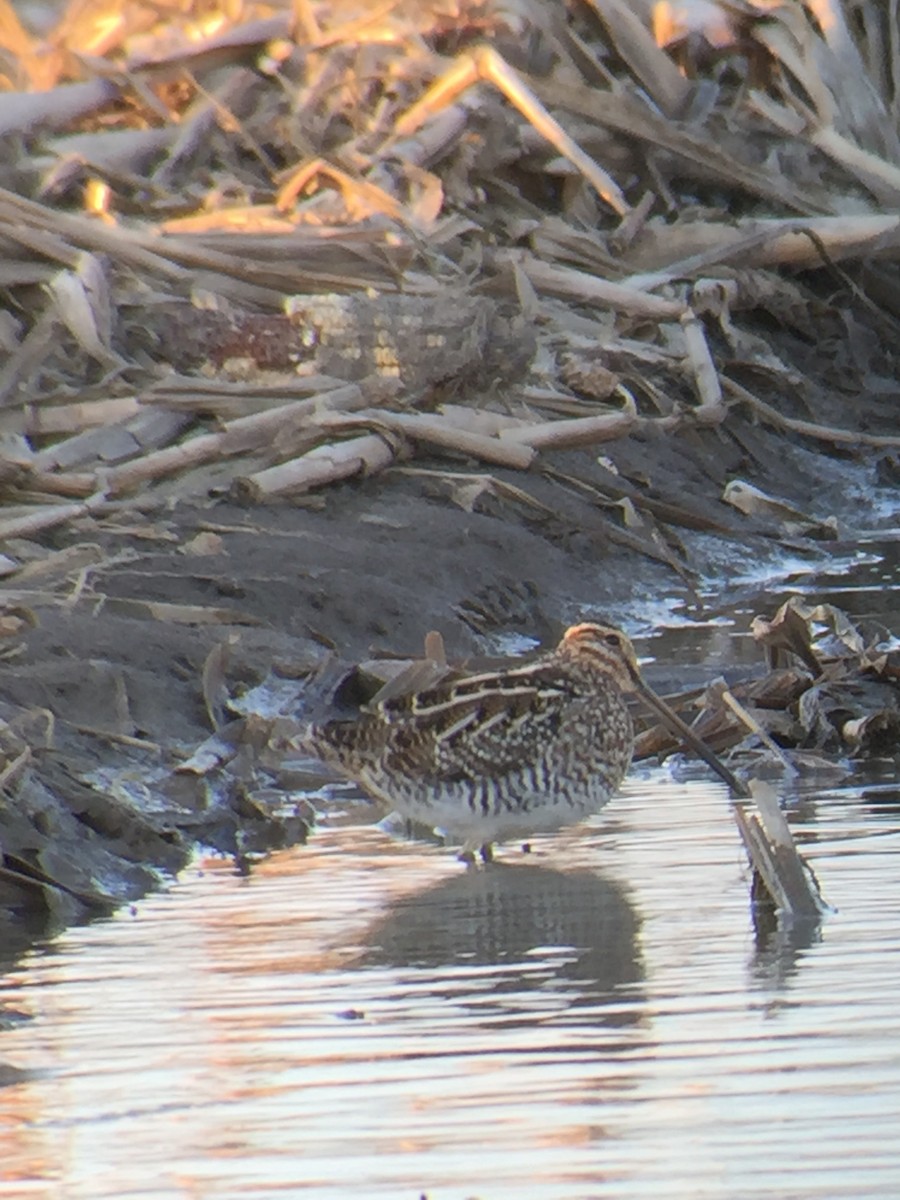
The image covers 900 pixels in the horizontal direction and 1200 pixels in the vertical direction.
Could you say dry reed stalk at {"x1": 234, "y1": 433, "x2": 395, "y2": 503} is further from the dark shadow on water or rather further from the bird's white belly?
the dark shadow on water

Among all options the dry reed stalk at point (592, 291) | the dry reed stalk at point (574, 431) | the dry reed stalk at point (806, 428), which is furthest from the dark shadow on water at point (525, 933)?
the dry reed stalk at point (806, 428)

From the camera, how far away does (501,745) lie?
20.9 feet

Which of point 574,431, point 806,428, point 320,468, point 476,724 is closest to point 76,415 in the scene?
point 320,468

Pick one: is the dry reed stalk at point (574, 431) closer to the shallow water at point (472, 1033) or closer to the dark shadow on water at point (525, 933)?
the shallow water at point (472, 1033)

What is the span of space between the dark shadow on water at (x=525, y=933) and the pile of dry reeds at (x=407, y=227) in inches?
130

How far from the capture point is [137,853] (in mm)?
6004

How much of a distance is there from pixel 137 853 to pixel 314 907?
709mm

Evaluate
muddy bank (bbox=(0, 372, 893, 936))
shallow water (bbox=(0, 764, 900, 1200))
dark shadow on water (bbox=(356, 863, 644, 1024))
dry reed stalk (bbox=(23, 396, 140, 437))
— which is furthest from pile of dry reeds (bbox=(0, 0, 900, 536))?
shallow water (bbox=(0, 764, 900, 1200))

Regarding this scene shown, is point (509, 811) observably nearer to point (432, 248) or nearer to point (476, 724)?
point (476, 724)

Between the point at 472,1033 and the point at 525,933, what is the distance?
100cm

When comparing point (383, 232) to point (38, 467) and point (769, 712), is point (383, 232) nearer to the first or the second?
point (38, 467)

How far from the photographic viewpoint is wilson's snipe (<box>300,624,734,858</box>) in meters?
6.21

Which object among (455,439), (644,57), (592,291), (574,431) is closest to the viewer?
(455,439)

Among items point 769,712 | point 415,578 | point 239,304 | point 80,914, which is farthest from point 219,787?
point 239,304
